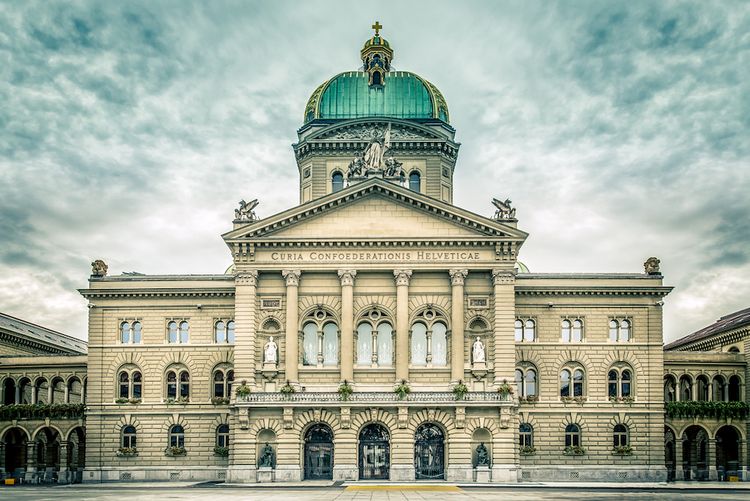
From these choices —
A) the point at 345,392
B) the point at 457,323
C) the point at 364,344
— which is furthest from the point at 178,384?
the point at 457,323

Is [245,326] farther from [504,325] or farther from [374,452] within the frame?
[504,325]

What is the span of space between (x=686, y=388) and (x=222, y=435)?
37963 millimetres

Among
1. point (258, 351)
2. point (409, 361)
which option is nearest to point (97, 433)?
point (258, 351)

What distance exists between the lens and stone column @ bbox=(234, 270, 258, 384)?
220 feet

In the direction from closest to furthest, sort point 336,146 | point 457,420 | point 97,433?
point 457,420 → point 97,433 → point 336,146

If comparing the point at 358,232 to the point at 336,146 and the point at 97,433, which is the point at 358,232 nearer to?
the point at 336,146

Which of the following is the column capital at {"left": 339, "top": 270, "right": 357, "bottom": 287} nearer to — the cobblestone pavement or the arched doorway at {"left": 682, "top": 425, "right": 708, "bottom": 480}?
the cobblestone pavement

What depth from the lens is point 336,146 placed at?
8338cm

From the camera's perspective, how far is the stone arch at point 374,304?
225 ft

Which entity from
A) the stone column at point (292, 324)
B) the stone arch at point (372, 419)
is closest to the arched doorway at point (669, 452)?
the stone arch at point (372, 419)

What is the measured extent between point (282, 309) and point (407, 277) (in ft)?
31.2

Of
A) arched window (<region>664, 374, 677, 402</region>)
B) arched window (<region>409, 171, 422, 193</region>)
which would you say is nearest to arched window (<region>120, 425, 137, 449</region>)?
arched window (<region>409, 171, 422, 193</region>)

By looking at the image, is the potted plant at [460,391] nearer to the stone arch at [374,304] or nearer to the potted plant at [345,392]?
the stone arch at [374,304]

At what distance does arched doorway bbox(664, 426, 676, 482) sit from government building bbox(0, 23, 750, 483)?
0.86ft
